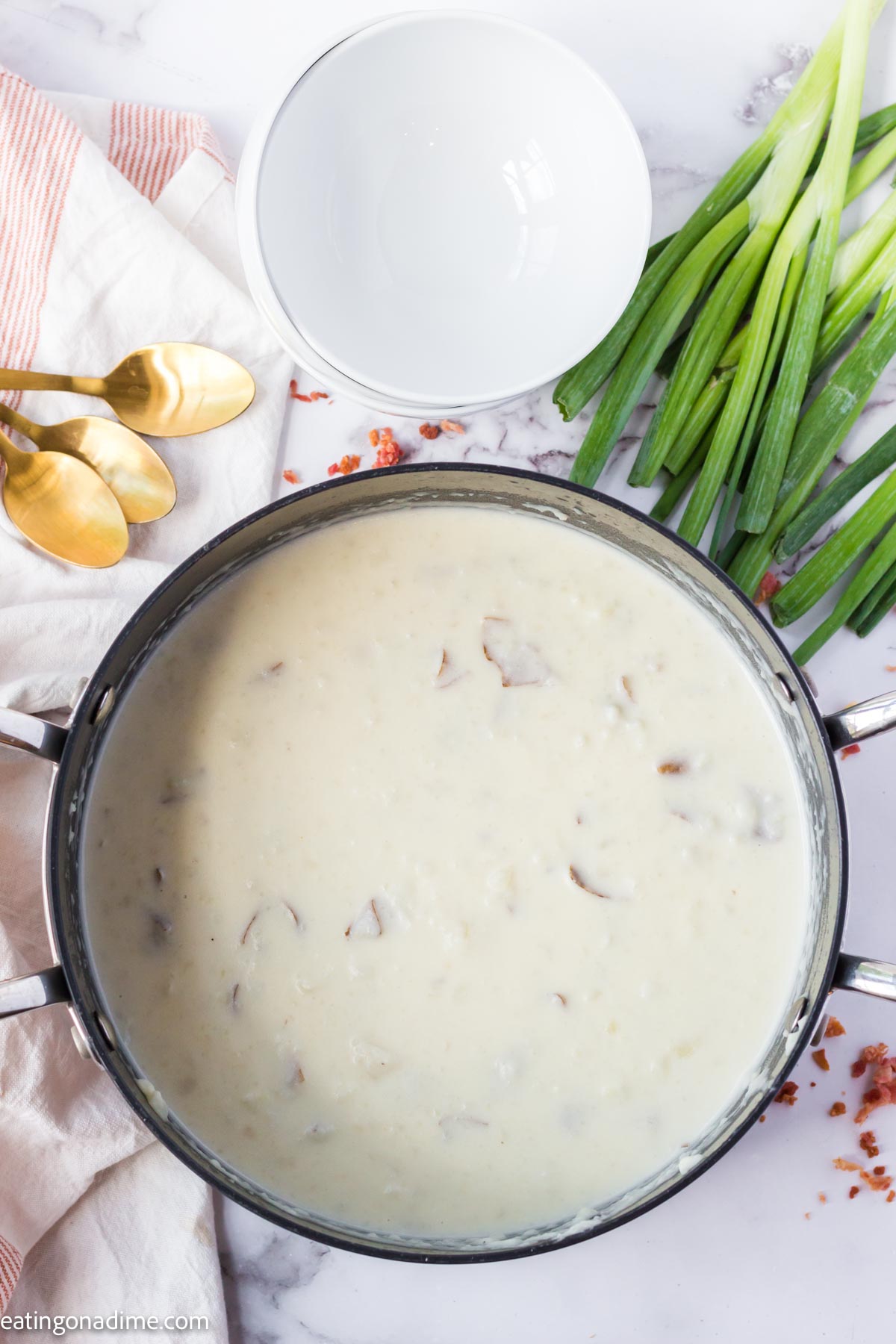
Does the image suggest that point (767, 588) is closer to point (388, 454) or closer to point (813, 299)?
point (813, 299)

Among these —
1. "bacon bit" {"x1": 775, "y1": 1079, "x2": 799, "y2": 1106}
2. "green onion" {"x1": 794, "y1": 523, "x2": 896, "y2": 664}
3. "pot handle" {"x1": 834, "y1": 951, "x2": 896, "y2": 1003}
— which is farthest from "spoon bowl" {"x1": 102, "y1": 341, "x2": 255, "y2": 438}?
"bacon bit" {"x1": 775, "y1": 1079, "x2": 799, "y2": 1106}

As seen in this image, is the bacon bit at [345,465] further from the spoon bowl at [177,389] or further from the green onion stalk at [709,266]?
the green onion stalk at [709,266]

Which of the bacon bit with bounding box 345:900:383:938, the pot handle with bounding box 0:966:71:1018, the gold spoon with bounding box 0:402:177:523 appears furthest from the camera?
the gold spoon with bounding box 0:402:177:523

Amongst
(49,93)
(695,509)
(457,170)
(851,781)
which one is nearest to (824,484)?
(695,509)

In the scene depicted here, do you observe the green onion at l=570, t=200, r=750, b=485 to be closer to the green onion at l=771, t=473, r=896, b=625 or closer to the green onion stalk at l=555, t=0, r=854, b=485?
the green onion stalk at l=555, t=0, r=854, b=485

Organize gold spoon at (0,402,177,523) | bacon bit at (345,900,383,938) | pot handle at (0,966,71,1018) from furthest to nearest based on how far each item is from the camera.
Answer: gold spoon at (0,402,177,523) < bacon bit at (345,900,383,938) < pot handle at (0,966,71,1018)

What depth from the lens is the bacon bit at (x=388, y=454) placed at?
1.44 metres

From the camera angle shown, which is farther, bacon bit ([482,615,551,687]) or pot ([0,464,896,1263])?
bacon bit ([482,615,551,687])

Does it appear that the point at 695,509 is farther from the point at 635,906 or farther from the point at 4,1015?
the point at 4,1015

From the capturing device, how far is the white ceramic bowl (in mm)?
1366

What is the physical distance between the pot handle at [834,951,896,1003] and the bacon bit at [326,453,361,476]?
0.82 meters

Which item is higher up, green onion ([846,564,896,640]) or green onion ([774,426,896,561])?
green onion ([774,426,896,561])

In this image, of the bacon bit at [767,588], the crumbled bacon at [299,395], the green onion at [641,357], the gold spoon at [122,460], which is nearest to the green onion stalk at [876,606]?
the bacon bit at [767,588]

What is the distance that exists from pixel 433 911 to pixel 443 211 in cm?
89
